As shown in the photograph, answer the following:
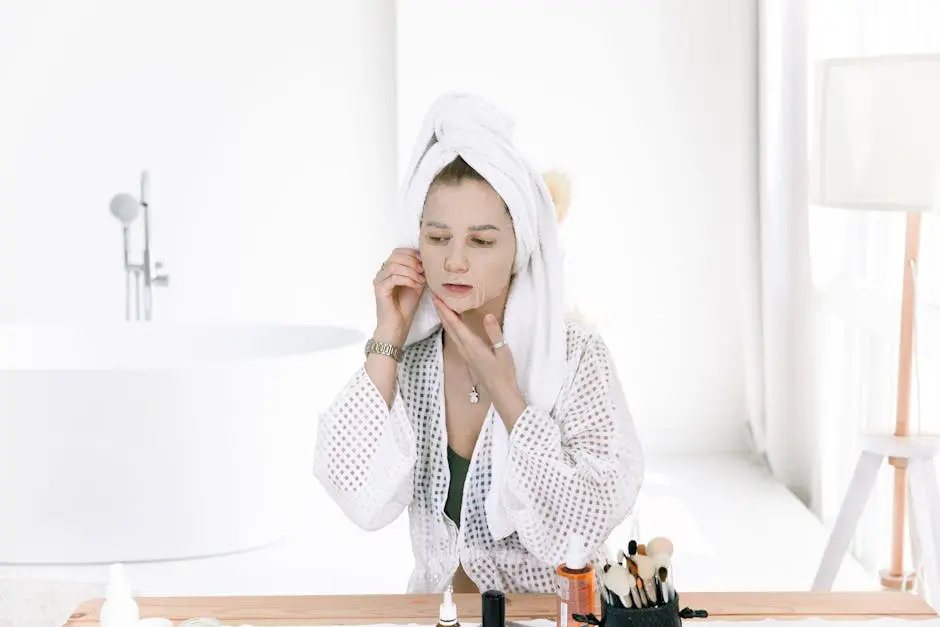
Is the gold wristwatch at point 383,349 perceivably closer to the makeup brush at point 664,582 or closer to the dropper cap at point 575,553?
the dropper cap at point 575,553

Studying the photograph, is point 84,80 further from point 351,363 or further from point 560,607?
point 560,607

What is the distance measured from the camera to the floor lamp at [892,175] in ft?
7.85

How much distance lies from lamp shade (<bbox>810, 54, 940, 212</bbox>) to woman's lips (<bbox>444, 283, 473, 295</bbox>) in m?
1.30

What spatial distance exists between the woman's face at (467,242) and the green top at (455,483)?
23cm

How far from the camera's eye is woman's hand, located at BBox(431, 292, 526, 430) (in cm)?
154

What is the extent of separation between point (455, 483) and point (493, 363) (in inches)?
8.3

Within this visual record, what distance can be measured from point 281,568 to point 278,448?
40 cm

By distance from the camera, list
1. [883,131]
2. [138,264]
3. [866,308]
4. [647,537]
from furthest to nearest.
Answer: [138,264] → [647,537] → [866,308] → [883,131]

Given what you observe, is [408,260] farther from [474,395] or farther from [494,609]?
[494,609]

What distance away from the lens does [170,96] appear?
496 centimetres

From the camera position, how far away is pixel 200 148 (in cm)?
498

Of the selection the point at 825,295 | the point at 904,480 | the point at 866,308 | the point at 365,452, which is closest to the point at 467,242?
the point at 365,452

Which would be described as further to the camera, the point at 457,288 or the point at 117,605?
the point at 457,288

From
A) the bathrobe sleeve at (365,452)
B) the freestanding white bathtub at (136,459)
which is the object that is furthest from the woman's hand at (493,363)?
the freestanding white bathtub at (136,459)
